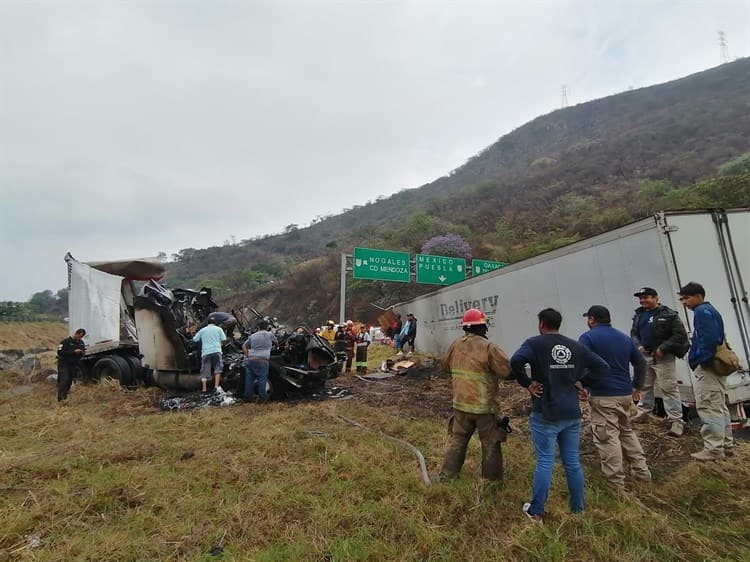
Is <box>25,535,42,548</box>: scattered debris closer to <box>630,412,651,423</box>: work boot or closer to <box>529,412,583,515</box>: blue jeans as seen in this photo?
<box>529,412,583,515</box>: blue jeans

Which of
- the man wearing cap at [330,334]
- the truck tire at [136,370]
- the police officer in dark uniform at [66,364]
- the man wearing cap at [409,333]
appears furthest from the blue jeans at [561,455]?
the man wearing cap at [409,333]

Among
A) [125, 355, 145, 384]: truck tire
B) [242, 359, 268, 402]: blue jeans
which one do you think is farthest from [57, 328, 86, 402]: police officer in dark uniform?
[242, 359, 268, 402]: blue jeans

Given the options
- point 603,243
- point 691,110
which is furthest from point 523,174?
point 603,243

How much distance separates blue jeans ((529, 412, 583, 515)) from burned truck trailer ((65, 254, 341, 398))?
15.8 feet

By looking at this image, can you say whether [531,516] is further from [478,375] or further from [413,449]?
[413,449]

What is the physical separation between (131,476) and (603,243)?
614 centimetres

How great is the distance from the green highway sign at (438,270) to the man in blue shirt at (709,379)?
46.1 feet

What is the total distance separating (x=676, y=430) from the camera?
4.31m

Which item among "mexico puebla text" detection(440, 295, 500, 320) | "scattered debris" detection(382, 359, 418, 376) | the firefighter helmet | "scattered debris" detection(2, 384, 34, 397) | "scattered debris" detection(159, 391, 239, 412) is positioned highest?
"mexico puebla text" detection(440, 295, 500, 320)

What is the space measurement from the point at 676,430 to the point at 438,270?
1398 centimetres

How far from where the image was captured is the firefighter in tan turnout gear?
315 cm

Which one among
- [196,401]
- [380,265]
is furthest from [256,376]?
[380,265]

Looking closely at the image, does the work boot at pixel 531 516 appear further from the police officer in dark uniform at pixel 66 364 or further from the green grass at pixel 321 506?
the police officer in dark uniform at pixel 66 364

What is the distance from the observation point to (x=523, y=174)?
4634 centimetres
